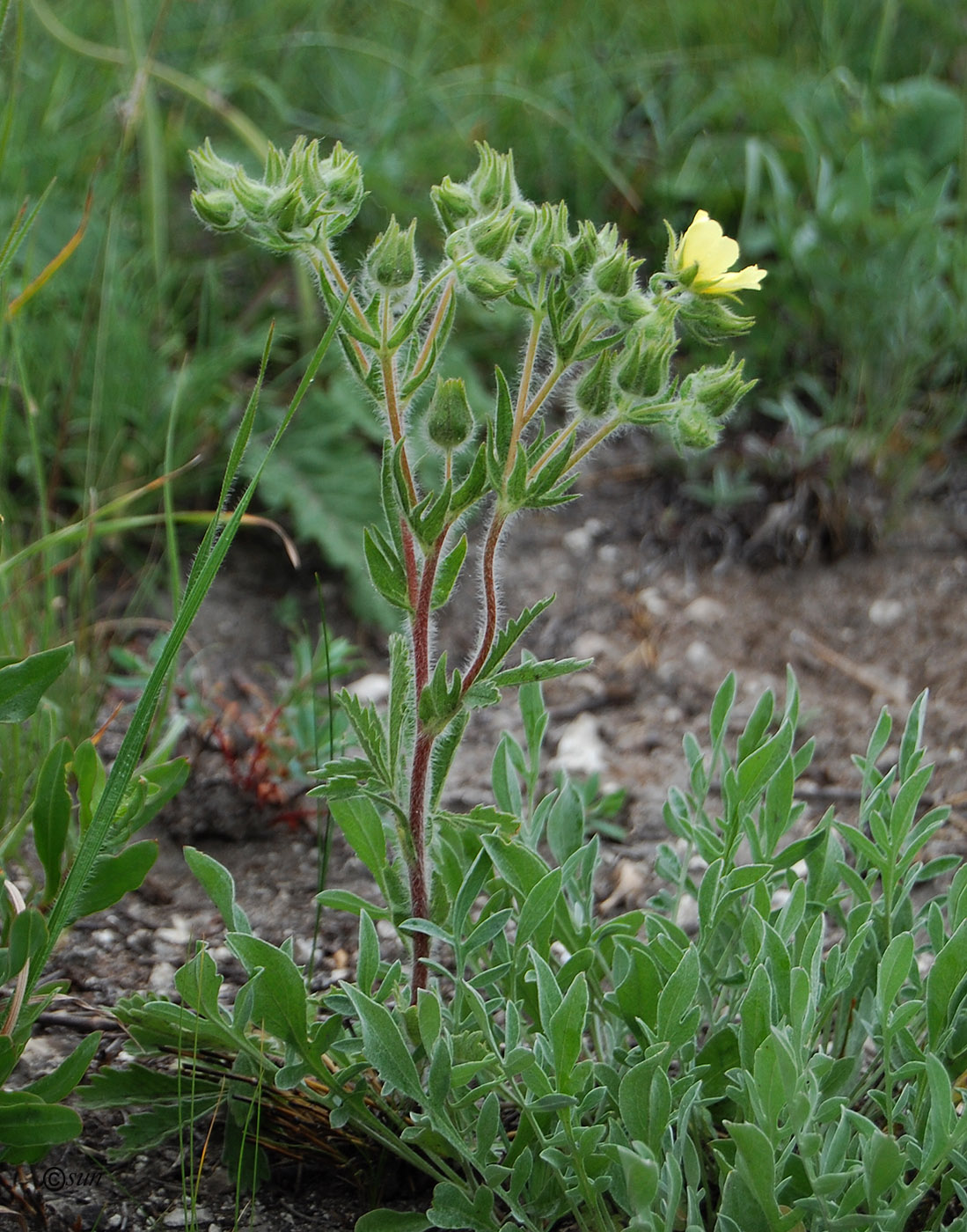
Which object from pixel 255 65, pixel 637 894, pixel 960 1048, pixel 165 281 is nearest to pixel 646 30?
pixel 255 65

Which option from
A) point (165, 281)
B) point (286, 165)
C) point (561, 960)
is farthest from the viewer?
point (165, 281)

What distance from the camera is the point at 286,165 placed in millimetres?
1308

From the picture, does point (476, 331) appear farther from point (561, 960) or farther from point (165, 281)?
point (561, 960)

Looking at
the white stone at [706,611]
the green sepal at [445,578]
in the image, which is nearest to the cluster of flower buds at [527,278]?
the green sepal at [445,578]

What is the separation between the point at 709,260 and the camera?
1.34m

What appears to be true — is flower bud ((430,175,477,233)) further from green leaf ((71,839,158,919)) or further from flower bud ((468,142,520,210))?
green leaf ((71,839,158,919))

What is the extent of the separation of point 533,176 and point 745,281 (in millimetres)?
2208

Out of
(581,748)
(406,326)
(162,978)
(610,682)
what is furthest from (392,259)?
(610,682)

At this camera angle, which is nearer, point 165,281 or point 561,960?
point 561,960

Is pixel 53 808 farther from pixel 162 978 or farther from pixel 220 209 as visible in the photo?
pixel 220 209

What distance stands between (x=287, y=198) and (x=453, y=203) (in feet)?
0.62

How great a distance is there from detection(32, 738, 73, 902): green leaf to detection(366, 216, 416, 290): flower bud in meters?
0.67

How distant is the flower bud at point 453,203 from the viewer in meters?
1.36

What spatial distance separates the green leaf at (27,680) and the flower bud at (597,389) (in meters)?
0.62
